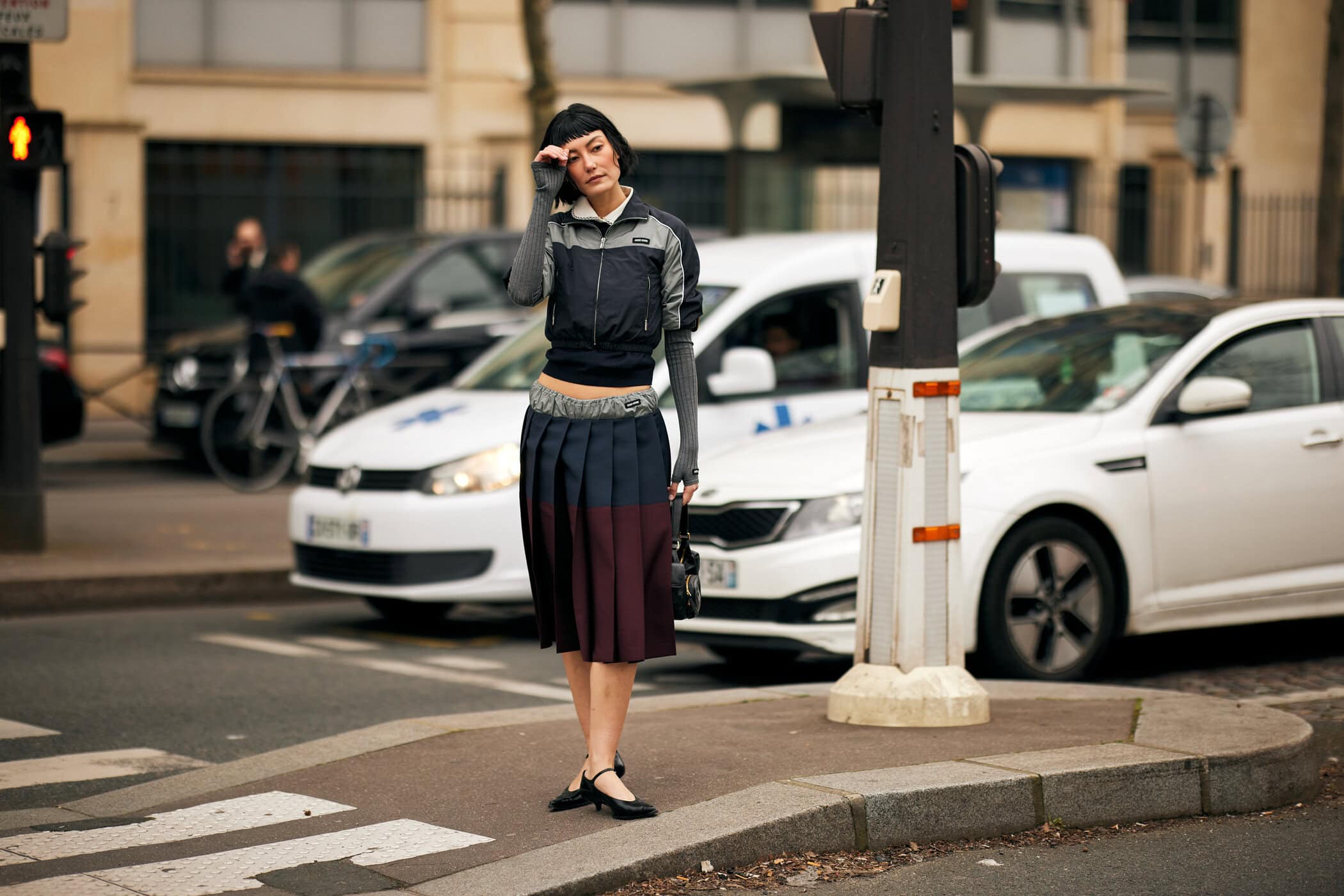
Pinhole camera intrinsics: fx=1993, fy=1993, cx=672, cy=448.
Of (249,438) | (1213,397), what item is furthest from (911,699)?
(249,438)

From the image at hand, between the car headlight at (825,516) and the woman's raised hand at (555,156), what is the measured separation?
9.47 feet

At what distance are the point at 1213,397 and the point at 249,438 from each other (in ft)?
28.9

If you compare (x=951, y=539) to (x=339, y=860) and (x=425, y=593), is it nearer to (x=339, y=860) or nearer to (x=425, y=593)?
(x=339, y=860)

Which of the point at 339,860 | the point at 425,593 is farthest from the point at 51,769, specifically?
the point at 425,593

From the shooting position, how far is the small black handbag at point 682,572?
527 cm

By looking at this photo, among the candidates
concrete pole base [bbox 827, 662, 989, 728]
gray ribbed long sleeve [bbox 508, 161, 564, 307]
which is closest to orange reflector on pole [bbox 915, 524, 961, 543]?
concrete pole base [bbox 827, 662, 989, 728]

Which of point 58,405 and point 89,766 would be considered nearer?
point 89,766

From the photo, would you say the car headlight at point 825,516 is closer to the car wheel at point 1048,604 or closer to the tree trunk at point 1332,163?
the car wheel at point 1048,604

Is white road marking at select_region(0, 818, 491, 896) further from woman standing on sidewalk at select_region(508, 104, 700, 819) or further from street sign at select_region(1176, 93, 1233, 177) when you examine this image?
street sign at select_region(1176, 93, 1233, 177)

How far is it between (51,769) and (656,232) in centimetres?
287

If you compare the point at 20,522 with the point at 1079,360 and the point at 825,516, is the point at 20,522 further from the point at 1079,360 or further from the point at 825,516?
the point at 1079,360

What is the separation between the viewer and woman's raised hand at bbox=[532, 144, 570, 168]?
5129mm

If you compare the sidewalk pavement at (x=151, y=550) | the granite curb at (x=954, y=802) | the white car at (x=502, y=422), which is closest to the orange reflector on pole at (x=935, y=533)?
the granite curb at (x=954, y=802)

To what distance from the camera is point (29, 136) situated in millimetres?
10891
